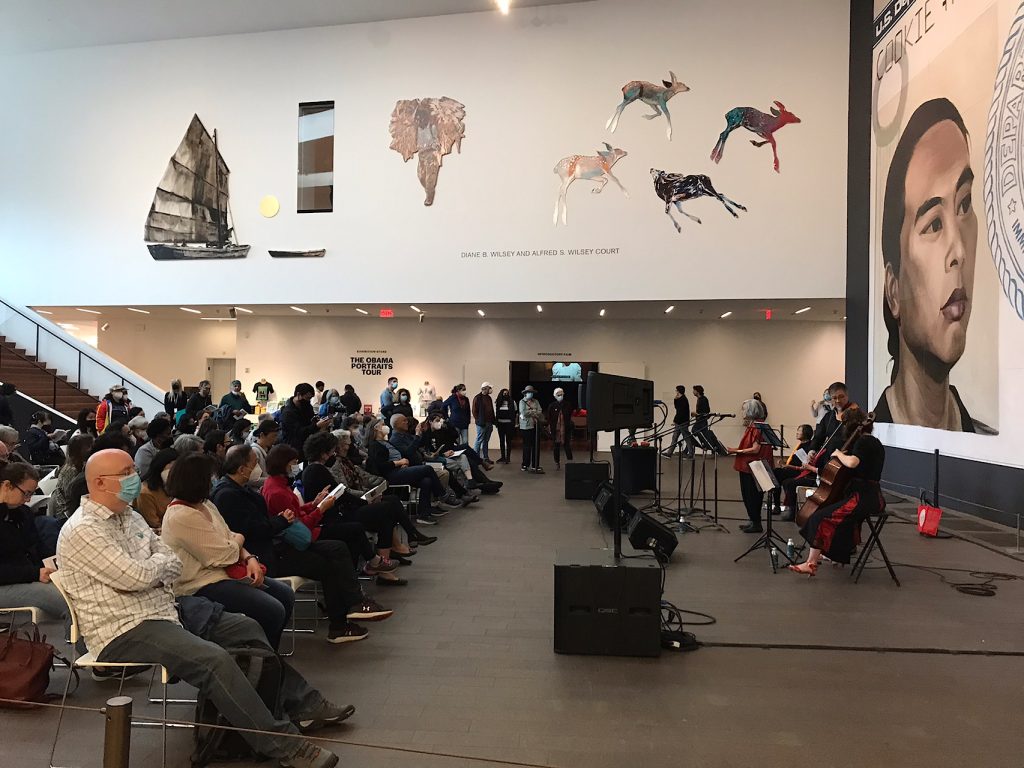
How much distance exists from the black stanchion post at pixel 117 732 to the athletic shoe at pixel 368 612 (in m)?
2.49

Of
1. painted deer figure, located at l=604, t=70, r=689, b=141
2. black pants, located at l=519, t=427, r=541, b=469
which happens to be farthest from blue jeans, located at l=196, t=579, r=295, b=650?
painted deer figure, located at l=604, t=70, r=689, b=141

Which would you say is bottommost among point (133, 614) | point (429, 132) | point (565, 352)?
point (133, 614)

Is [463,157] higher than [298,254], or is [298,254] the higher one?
[463,157]

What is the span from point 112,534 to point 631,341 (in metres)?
15.7

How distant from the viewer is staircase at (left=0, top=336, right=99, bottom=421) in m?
14.9

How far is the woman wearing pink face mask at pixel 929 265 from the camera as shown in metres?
9.23

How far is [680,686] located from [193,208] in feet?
51.2

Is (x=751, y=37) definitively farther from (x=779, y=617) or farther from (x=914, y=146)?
(x=779, y=617)

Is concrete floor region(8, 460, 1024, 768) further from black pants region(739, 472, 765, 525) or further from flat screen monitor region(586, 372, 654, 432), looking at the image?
black pants region(739, 472, 765, 525)

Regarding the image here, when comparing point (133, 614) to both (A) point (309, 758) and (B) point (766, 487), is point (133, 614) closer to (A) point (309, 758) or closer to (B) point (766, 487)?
(A) point (309, 758)

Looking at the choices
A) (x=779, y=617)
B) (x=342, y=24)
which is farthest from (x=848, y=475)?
(x=342, y=24)

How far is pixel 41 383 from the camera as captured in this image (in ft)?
50.4

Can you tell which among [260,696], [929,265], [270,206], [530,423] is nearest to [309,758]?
[260,696]

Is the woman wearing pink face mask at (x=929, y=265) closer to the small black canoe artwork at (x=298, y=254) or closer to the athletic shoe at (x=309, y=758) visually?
the athletic shoe at (x=309, y=758)
